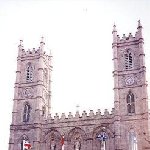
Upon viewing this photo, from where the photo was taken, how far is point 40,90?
191 feet

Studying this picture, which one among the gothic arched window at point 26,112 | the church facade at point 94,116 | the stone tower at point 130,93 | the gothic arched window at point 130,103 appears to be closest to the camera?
the stone tower at point 130,93

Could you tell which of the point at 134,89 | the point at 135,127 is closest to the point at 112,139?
the point at 135,127

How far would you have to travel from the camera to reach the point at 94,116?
2101 inches

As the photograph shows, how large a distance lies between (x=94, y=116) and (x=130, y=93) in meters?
5.96

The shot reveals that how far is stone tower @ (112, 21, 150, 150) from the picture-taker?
50.3m

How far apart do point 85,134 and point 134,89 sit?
9243 millimetres

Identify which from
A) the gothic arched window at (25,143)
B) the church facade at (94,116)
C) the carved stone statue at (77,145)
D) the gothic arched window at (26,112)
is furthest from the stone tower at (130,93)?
the gothic arched window at (26,112)

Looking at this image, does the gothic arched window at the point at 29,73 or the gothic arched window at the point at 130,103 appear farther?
the gothic arched window at the point at 29,73

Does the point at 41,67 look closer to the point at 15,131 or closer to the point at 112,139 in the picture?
the point at 15,131

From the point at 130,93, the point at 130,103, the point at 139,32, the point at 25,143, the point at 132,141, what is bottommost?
the point at 25,143

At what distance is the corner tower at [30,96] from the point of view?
55.5m

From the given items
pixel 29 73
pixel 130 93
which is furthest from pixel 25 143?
pixel 29 73

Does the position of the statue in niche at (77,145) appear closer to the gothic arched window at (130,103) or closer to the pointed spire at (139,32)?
the gothic arched window at (130,103)

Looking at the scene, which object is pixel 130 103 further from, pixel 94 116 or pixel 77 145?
pixel 77 145
